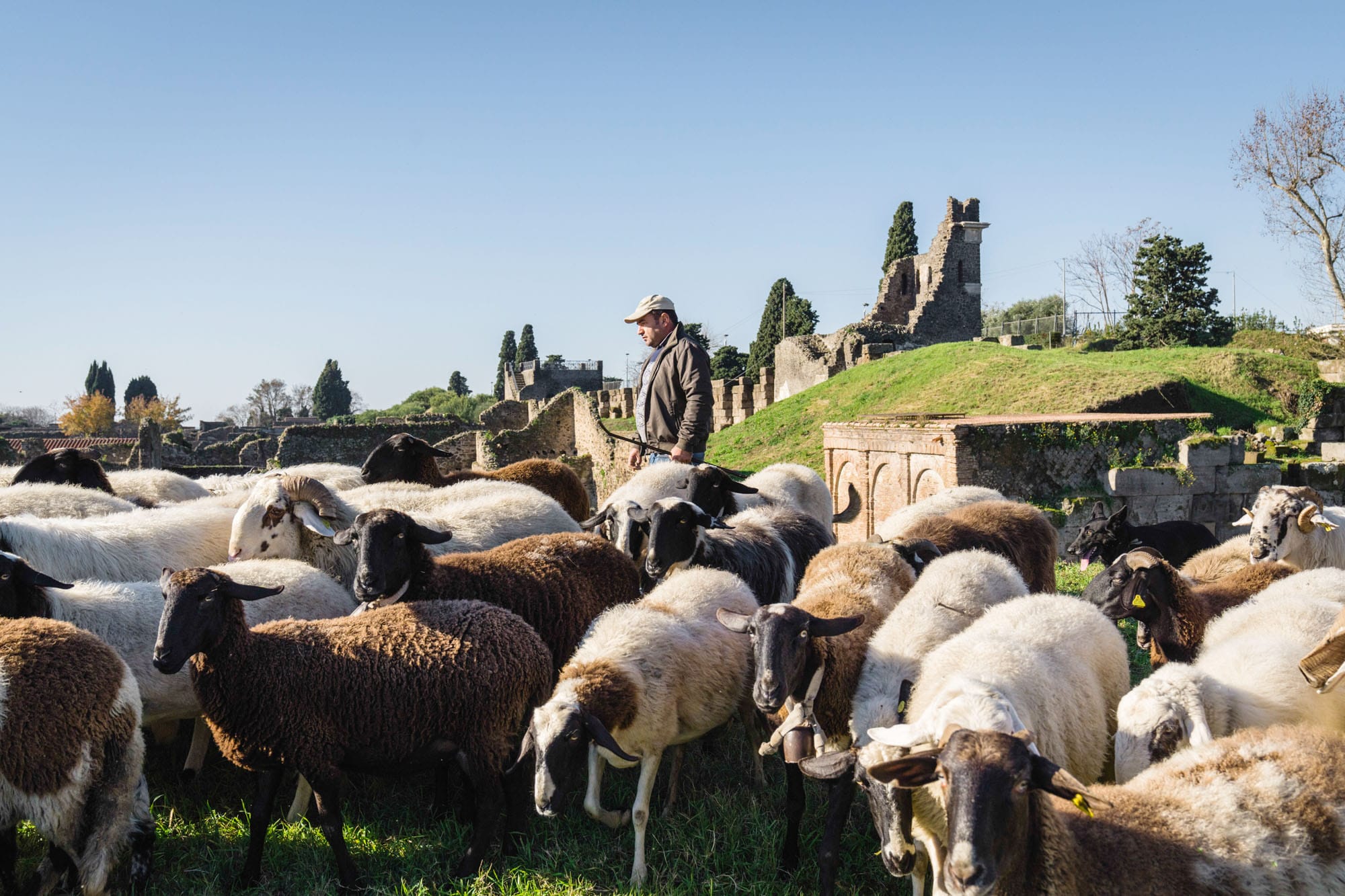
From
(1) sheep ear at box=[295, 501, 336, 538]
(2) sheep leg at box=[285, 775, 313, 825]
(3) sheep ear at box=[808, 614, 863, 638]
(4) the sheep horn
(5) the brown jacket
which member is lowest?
(2) sheep leg at box=[285, 775, 313, 825]

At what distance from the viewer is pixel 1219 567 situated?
6430 millimetres

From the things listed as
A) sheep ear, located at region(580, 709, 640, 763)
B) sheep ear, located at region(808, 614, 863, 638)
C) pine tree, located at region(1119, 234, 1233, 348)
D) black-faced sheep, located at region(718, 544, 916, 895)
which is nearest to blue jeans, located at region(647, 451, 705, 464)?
black-faced sheep, located at region(718, 544, 916, 895)

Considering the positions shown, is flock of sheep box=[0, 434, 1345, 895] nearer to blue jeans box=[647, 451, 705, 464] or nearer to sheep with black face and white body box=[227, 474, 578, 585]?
sheep with black face and white body box=[227, 474, 578, 585]

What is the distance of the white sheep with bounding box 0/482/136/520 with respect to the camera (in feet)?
21.2

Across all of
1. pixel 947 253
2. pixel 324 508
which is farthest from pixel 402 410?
pixel 324 508

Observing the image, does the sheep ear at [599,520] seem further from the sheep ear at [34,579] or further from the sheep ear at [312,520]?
the sheep ear at [34,579]

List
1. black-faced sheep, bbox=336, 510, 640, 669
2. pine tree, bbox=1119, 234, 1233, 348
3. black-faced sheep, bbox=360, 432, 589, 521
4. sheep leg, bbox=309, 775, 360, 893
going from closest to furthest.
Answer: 1. sheep leg, bbox=309, 775, 360, 893
2. black-faced sheep, bbox=336, 510, 640, 669
3. black-faced sheep, bbox=360, 432, 589, 521
4. pine tree, bbox=1119, 234, 1233, 348

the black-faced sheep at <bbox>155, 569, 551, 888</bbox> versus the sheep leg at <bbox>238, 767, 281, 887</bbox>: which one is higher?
the black-faced sheep at <bbox>155, 569, 551, 888</bbox>

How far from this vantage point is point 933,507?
770cm

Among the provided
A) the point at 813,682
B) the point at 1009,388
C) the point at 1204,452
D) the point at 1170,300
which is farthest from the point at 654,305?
the point at 1170,300

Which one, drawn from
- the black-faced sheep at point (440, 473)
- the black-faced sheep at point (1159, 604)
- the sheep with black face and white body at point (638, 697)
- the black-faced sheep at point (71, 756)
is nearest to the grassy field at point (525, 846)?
the sheep with black face and white body at point (638, 697)

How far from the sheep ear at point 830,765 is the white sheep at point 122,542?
13.9ft

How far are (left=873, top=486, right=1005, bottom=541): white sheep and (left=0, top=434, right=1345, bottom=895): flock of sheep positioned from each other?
134 cm

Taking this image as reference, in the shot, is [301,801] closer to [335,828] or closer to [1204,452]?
[335,828]
